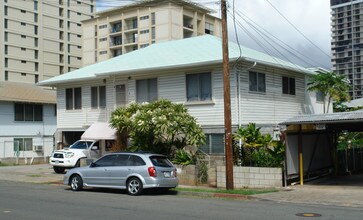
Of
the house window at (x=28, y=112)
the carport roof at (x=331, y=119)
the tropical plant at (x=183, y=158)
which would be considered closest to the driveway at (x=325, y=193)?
the carport roof at (x=331, y=119)

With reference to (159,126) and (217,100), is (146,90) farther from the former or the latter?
(159,126)

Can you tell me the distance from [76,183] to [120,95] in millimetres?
9166

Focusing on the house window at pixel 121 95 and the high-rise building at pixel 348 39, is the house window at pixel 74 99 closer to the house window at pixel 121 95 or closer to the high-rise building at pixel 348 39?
the house window at pixel 121 95

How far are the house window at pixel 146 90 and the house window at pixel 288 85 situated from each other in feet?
22.4

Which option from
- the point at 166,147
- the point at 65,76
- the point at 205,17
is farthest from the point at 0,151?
the point at 205,17

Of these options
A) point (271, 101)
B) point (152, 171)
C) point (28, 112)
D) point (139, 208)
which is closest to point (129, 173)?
point (152, 171)

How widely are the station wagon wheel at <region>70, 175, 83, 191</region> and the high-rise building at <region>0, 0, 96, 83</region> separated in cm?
7511

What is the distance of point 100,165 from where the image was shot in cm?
1748

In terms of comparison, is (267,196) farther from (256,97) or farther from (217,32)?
(217,32)

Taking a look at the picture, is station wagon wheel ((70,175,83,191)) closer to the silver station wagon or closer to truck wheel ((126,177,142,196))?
the silver station wagon

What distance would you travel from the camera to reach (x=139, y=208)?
12812 mm

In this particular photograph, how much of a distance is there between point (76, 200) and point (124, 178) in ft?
8.10

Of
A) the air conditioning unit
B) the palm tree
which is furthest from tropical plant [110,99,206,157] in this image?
the air conditioning unit

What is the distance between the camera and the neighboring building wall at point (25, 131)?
37.5 m
